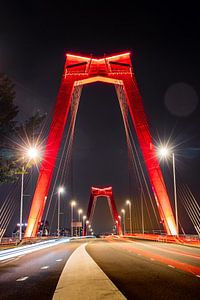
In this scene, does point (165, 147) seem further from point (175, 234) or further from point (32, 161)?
point (32, 161)

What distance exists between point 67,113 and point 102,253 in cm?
2277

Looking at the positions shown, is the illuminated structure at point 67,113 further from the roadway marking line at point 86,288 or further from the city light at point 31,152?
the roadway marking line at point 86,288

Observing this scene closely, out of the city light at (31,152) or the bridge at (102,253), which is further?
the city light at (31,152)

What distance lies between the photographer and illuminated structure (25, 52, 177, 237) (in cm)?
3675

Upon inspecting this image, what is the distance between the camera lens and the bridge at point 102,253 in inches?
336

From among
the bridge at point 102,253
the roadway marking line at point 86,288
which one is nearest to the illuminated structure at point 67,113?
the bridge at point 102,253

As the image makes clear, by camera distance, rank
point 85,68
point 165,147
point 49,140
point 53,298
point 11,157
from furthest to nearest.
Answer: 1. point 85,68
2. point 49,140
3. point 165,147
4. point 11,157
5. point 53,298

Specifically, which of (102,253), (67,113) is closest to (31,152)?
(102,253)

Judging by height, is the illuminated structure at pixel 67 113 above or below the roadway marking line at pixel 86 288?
above

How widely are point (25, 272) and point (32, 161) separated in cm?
1266

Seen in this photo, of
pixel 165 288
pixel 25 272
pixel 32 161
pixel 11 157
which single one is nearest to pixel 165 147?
pixel 32 161

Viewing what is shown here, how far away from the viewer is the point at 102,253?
859 inches

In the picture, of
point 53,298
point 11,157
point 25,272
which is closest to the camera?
point 53,298

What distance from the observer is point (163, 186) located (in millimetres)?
37094
